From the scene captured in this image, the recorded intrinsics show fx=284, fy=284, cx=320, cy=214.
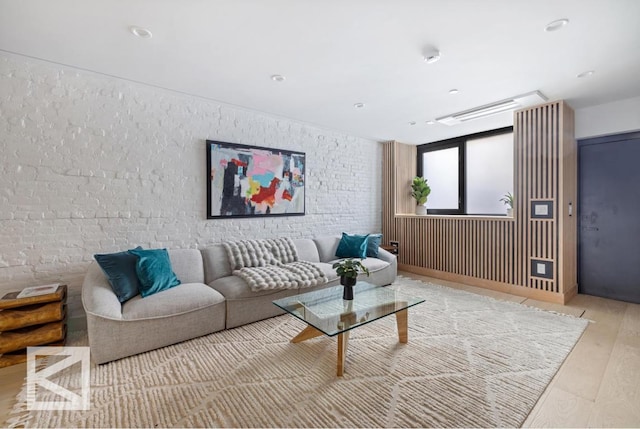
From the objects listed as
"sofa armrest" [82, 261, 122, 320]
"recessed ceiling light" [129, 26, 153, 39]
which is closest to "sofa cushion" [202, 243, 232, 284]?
"sofa armrest" [82, 261, 122, 320]

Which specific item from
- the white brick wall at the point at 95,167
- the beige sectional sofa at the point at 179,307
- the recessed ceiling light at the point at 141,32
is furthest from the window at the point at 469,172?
the recessed ceiling light at the point at 141,32

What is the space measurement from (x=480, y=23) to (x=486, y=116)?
2.25 m

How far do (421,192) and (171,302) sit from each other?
4.53m

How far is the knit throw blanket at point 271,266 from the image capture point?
9.87ft

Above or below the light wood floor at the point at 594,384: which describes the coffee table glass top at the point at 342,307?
above

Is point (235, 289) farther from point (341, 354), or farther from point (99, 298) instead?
point (341, 354)

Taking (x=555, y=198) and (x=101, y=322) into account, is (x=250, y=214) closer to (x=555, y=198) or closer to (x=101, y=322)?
(x=101, y=322)

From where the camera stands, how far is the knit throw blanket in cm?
301

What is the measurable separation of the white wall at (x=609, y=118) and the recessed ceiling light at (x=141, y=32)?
5.05m

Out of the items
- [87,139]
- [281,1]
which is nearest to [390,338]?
[281,1]

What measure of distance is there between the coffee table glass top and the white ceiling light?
208cm

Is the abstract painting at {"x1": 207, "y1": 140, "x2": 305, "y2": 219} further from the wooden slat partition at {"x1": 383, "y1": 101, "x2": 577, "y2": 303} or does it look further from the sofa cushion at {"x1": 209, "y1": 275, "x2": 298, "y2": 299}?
the wooden slat partition at {"x1": 383, "y1": 101, "x2": 577, "y2": 303}

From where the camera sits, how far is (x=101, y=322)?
2121 mm

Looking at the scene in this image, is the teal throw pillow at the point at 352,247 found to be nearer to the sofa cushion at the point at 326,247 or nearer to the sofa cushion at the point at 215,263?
the sofa cushion at the point at 326,247
